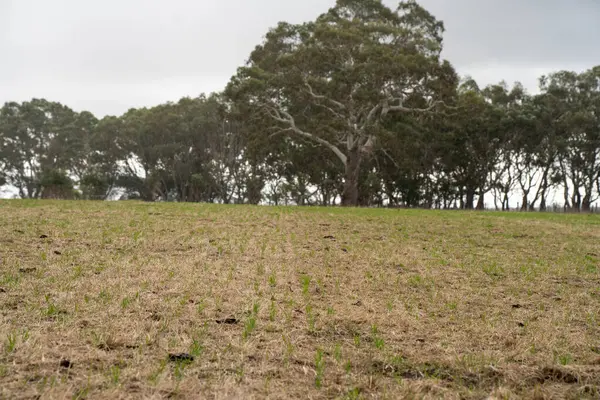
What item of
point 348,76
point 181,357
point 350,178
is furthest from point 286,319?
point 350,178

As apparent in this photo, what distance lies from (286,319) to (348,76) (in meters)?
26.4

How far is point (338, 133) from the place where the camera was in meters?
34.5

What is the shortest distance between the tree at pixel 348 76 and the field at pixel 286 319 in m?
20.6

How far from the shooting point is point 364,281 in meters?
7.56

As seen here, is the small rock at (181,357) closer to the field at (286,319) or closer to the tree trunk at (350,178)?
the field at (286,319)

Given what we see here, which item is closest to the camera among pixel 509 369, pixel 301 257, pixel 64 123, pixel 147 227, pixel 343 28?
pixel 509 369

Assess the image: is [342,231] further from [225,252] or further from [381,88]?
[381,88]

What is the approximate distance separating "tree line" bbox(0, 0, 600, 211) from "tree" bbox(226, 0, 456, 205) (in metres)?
0.09

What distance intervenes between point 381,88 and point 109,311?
2775cm

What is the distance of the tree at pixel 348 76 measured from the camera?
29.9m

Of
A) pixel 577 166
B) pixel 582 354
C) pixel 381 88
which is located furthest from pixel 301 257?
pixel 577 166

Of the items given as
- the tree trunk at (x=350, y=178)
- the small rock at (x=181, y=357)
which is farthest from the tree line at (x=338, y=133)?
the small rock at (x=181, y=357)

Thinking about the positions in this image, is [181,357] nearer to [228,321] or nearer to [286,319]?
[228,321]

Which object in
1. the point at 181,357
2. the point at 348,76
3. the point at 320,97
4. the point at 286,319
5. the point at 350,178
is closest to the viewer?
the point at 181,357
